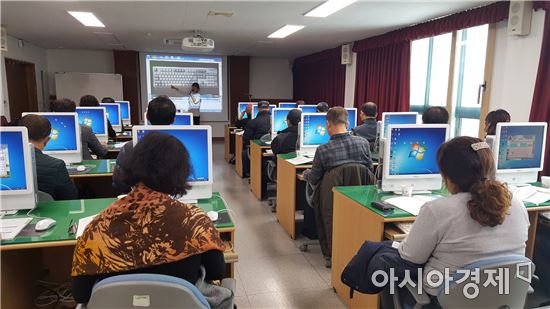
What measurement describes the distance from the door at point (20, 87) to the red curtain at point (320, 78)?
22.6ft

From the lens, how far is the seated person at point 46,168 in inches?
93.7

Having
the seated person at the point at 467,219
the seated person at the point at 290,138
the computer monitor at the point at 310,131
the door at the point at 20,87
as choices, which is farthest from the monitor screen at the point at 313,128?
the door at the point at 20,87

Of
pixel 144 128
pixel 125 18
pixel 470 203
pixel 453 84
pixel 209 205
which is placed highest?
pixel 125 18

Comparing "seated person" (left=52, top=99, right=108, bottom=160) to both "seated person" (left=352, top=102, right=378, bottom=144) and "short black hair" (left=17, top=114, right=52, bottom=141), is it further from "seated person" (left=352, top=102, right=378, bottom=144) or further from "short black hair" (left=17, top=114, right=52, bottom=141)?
"seated person" (left=352, top=102, right=378, bottom=144)

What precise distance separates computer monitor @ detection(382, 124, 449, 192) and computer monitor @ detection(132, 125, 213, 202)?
1120 millimetres

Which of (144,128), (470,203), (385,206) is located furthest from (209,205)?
(470,203)

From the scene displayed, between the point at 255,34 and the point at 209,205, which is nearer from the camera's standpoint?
the point at 209,205

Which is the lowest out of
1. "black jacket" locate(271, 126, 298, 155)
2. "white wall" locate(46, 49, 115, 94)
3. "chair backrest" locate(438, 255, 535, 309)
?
"chair backrest" locate(438, 255, 535, 309)

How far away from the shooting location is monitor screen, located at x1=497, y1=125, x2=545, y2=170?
2.60 metres

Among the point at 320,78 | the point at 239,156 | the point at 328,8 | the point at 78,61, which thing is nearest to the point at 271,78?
the point at 320,78

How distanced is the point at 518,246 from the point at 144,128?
1.85 m

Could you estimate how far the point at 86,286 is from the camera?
1193mm

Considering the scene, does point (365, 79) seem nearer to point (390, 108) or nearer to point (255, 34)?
point (390, 108)

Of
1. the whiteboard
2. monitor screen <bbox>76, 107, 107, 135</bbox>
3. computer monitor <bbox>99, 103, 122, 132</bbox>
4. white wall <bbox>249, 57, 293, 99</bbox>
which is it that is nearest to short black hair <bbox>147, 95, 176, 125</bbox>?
monitor screen <bbox>76, 107, 107, 135</bbox>
